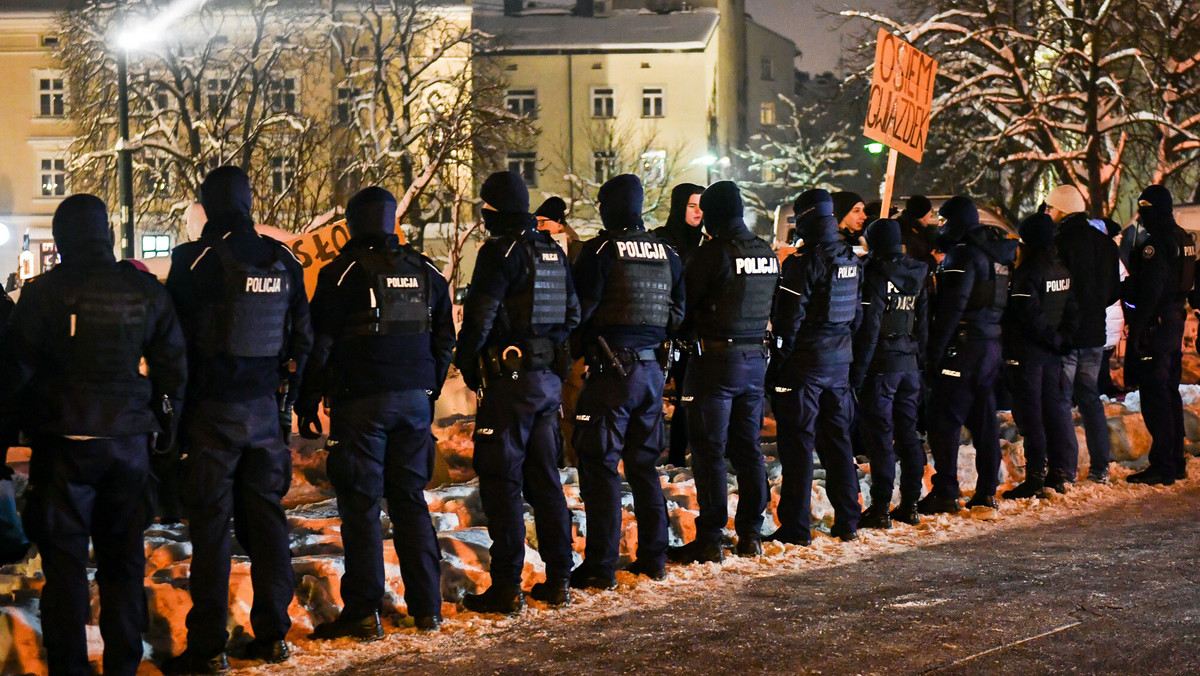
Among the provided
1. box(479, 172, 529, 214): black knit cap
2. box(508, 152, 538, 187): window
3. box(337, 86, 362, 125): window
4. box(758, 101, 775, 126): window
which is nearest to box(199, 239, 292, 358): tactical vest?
box(479, 172, 529, 214): black knit cap

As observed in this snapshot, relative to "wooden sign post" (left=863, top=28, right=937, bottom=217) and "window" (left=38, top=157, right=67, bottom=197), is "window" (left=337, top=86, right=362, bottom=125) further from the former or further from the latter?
"wooden sign post" (left=863, top=28, right=937, bottom=217)

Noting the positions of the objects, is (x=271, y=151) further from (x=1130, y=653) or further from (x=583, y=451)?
(x=1130, y=653)

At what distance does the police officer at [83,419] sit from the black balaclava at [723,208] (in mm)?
3174

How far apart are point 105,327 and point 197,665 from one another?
1.37 meters

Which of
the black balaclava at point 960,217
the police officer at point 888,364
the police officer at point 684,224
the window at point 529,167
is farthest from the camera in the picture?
the window at point 529,167

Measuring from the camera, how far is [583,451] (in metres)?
7.06

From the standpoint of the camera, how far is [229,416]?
18.6ft

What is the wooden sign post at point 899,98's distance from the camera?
10.7 m

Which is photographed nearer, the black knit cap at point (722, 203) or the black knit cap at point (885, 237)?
the black knit cap at point (722, 203)

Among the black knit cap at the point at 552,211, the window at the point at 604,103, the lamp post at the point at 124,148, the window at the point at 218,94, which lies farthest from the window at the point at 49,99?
the black knit cap at the point at 552,211

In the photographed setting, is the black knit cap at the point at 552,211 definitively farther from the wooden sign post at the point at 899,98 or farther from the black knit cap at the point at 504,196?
the wooden sign post at the point at 899,98

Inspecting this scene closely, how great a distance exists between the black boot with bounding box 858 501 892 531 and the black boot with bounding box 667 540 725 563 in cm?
140

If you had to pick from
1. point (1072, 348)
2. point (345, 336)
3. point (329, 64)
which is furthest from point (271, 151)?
point (345, 336)

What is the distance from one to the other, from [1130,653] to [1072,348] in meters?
4.46
